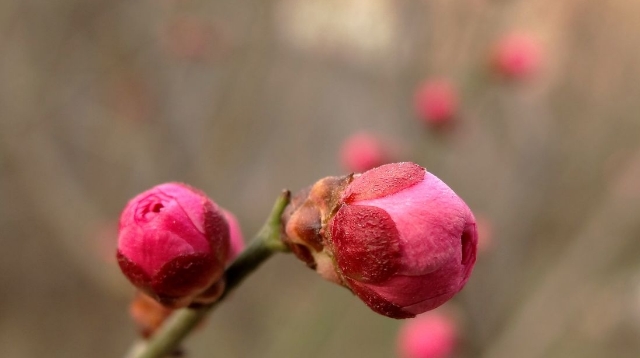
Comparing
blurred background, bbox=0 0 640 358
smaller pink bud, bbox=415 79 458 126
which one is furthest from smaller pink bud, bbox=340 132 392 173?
blurred background, bbox=0 0 640 358

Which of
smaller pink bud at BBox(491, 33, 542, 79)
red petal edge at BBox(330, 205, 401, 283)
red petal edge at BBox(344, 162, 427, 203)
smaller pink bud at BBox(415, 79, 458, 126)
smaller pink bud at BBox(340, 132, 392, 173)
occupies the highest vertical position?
red petal edge at BBox(344, 162, 427, 203)

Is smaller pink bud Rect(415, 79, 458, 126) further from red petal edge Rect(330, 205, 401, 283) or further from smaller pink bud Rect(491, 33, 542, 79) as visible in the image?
red petal edge Rect(330, 205, 401, 283)

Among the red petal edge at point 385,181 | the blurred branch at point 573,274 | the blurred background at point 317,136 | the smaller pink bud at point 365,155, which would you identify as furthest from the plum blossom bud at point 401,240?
the blurred branch at point 573,274

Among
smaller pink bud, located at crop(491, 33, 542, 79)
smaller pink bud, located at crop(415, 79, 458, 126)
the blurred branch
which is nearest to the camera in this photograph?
smaller pink bud, located at crop(415, 79, 458, 126)

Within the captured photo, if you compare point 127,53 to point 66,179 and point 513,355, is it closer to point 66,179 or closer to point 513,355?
point 66,179

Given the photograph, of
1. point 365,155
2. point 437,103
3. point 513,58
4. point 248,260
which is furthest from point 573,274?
point 248,260

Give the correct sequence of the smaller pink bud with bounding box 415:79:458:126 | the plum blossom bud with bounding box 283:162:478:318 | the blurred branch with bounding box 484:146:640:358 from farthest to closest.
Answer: the blurred branch with bounding box 484:146:640:358 < the smaller pink bud with bounding box 415:79:458:126 < the plum blossom bud with bounding box 283:162:478:318

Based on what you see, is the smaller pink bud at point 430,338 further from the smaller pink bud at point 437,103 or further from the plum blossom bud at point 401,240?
the plum blossom bud at point 401,240
